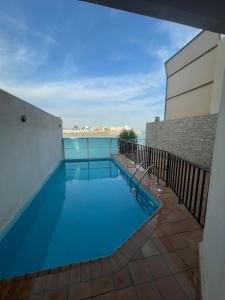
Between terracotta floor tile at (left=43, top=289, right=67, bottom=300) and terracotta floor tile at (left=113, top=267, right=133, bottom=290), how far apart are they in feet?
1.60

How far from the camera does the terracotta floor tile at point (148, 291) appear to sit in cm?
144

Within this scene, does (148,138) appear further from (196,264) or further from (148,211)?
(196,264)

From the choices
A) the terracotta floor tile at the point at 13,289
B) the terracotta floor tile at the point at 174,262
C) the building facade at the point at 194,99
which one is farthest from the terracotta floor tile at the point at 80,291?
the building facade at the point at 194,99

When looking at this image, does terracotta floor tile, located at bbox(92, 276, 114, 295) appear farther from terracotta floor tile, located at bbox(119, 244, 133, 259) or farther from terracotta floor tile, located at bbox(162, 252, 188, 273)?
terracotta floor tile, located at bbox(162, 252, 188, 273)

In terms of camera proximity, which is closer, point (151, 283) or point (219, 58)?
point (151, 283)

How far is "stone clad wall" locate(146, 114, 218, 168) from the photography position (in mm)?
5383

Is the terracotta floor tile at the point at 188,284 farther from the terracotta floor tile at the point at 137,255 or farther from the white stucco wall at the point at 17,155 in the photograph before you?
the white stucco wall at the point at 17,155

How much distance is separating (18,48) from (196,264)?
21.1 feet

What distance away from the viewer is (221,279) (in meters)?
0.98

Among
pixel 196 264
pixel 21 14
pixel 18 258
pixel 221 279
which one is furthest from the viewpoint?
pixel 21 14

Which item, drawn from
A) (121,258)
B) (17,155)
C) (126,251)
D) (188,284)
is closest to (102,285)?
(121,258)

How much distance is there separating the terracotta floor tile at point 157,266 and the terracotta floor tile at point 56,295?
2.93 ft

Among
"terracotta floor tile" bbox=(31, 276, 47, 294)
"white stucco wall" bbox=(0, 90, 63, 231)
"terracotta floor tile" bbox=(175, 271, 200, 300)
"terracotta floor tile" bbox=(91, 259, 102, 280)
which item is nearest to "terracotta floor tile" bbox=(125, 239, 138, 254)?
"terracotta floor tile" bbox=(91, 259, 102, 280)

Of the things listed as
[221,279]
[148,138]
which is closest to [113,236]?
[221,279]
